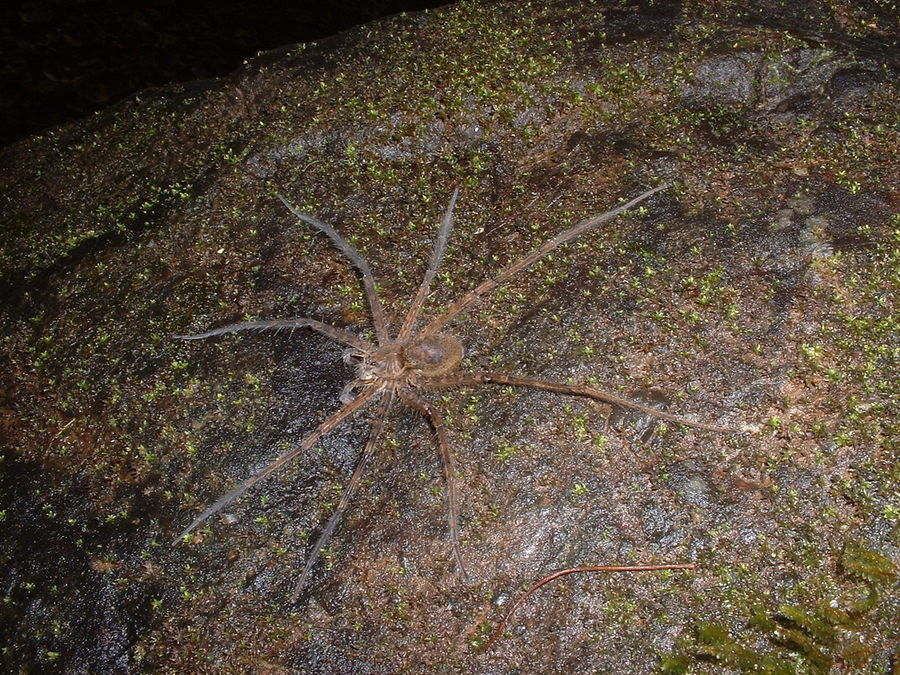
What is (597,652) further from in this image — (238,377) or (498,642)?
(238,377)

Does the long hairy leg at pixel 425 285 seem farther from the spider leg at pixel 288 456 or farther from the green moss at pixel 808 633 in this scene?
the green moss at pixel 808 633

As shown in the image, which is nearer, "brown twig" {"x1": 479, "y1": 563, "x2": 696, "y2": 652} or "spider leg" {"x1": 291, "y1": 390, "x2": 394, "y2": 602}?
"brown twig" {"x1": 479, "y1": 563, "x2": 696, "y2": 652}

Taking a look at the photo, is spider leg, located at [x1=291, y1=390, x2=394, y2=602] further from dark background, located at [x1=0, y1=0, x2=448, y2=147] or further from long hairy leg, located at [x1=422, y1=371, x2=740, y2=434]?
dark background, located at [x1=0, y1=0, x2=448, y2=147]

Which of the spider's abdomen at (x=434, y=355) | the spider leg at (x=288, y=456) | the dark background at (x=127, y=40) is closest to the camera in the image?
the spider leg at (x=288, y=456)

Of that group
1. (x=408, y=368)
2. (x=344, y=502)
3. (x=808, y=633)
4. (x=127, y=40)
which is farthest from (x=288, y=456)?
(x=127, y=40)

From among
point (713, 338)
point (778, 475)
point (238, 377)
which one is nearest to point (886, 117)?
point (713, 338)

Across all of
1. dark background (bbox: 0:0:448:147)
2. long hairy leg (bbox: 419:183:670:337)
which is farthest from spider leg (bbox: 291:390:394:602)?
dark background (bbox: 0:0:448:147)

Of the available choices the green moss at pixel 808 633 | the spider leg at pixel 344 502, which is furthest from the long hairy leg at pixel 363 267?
the green moss at pixel 808 633

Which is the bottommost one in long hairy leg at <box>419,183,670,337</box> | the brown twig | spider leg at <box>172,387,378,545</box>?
the brown twig
